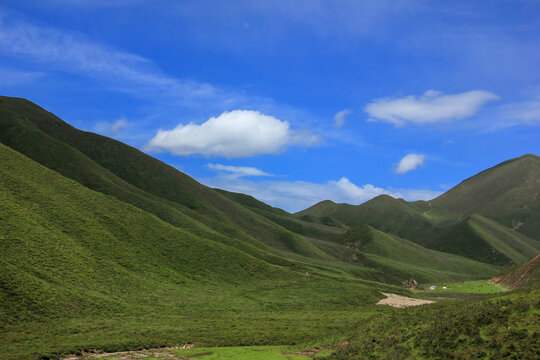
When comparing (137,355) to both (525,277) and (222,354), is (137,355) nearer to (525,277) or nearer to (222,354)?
(222,354)

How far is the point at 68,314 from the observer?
58750mm

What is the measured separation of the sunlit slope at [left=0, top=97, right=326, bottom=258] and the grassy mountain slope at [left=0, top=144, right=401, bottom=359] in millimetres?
28378

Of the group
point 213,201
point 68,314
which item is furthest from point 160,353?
point 213,201

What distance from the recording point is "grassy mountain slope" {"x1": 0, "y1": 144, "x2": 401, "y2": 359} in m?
51.0

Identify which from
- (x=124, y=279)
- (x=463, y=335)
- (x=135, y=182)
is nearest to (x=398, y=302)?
(x=124, y=279)

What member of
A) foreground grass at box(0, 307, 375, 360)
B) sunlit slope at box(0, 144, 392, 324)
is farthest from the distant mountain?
sunlit slope at box(0, 144, 392, 324)

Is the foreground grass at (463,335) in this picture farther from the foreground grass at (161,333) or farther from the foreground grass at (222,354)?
the foreground grass at (161,333)

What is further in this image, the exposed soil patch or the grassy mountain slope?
the grassy mountain slope

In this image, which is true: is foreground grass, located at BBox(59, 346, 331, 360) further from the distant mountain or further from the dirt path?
the dirt path

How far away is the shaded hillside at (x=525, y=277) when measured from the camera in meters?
102

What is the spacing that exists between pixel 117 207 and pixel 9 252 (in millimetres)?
43676

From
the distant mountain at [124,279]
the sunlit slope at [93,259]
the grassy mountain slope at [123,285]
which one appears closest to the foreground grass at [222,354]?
the grassy mountain slope at [123,285]

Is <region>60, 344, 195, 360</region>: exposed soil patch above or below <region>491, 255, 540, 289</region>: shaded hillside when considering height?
below

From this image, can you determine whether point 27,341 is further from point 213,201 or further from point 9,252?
point 213,201
